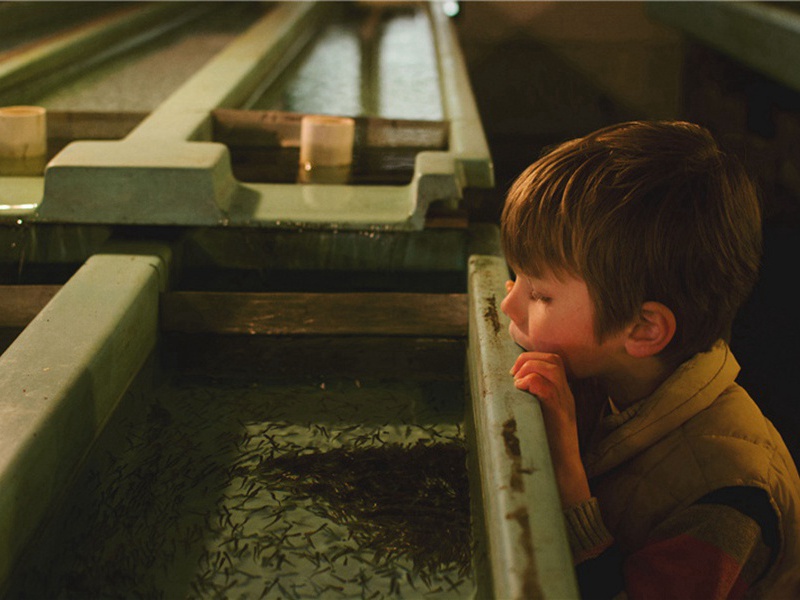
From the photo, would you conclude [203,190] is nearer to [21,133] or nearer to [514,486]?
[21,133]

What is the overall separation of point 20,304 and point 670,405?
141cm

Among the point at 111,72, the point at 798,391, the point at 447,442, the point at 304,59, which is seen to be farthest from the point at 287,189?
the point at 304,59

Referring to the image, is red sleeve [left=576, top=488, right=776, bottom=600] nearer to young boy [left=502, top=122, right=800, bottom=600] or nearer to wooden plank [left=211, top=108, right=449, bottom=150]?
young boy [left=502, top=122, right=800, bottom=600]

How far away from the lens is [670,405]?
4.35ft

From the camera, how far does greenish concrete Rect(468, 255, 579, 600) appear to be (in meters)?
1.01

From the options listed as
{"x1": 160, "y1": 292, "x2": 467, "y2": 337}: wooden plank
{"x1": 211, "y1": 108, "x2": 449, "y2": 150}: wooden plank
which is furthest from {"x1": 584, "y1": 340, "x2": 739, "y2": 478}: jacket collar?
{"x1": 211, "y1": 108, "x2": 449, "y2": 150}: wooden plank

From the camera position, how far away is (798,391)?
3.03 meters

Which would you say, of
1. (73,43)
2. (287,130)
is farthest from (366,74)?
(287,130)

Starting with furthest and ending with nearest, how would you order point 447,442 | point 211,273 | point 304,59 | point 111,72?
point 304,59, point 111,72, point 211,273, point 447,442

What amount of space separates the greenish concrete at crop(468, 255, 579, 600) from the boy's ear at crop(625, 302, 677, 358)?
180 mm

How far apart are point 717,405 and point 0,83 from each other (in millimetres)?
3349

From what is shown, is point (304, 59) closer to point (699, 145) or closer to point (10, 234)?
point (10, 234)

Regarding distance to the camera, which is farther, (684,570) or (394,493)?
(394,493)

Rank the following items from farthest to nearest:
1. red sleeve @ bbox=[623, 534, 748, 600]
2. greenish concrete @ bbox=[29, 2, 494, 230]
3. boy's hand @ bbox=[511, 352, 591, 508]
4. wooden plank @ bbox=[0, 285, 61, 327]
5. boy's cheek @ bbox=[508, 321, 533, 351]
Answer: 1. greenish concrete @ bbox=[29, 2, 494, 230]
2. wooden plank @ bbox=[0, 285, 61, 327]
3. boy's cheek @ bbox=[508, 321, 533, 351]
4. boy's hand @ bbox=[511, 352, 591, 508]
5. red sleeve @ bbox=[623, 534, 748, 600]
